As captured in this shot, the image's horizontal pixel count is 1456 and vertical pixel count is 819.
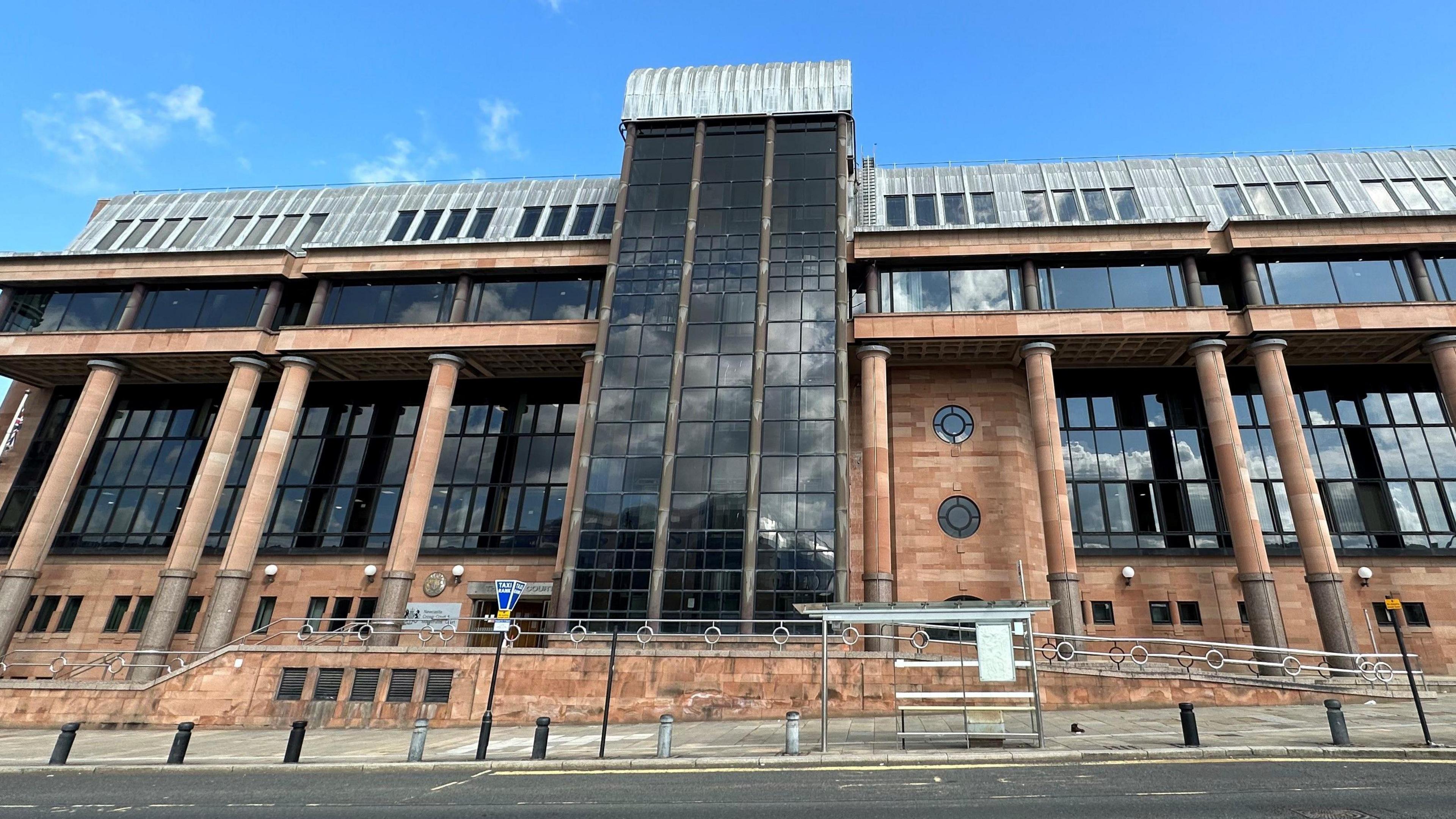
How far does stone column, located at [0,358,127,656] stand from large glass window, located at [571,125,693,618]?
2490 cm

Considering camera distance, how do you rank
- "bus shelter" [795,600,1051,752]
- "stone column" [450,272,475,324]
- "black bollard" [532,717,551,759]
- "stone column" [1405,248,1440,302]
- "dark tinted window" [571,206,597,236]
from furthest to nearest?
"dark tinted window" [571,206,597,236] < "stone column" [450,272,475,324] < "stone column" [1405,248,1440,302] < "black bollard" [532,717,551,759] < "bus shelter" [795,600,1051,752]

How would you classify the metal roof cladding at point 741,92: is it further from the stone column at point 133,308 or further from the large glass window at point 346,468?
the stone column at point 133,308

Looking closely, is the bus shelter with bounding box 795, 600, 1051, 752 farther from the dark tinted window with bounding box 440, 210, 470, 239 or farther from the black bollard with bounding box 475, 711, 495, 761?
the dark tinted window with bounding box 440, 210, 470, 239

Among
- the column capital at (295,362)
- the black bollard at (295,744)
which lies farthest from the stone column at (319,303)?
the black bollard at (295,744)

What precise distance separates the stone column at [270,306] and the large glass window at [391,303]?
7.90ft

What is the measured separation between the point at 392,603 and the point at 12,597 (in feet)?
56.8

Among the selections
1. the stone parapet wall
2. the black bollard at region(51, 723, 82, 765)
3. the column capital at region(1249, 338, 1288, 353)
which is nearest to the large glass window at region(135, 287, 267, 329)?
the stone parapet wall

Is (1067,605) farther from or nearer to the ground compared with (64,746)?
farther from the ground

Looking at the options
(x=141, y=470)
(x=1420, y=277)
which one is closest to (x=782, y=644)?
Answer: (x=1420, y=277)

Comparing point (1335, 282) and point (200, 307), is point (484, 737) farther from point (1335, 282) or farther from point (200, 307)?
point (1335, 282)

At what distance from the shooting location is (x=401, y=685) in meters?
21.8

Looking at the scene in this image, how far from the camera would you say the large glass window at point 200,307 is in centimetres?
3441

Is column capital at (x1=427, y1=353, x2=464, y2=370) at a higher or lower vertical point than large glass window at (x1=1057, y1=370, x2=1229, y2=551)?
higher

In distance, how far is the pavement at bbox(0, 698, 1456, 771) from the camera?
13.7 meters
